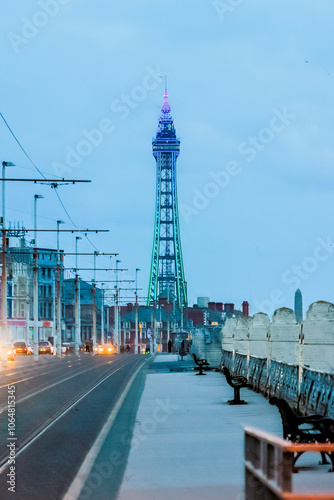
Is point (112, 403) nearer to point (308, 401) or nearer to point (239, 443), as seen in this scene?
point (308, 401)

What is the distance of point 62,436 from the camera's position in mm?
17891

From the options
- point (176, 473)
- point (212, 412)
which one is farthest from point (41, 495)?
point (212, 412)

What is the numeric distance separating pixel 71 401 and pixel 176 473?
49.9 feet

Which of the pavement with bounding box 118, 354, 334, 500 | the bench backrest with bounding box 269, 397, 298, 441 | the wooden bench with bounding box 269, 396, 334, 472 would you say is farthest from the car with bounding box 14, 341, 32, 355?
the wooden bench with bounding box 269, 396, 334, 472

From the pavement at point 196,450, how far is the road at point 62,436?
295 mm

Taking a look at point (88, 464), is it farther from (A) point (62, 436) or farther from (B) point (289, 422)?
(A) point (62, 436)

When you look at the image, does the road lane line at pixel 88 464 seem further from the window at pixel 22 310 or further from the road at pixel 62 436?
the window at pixel 22 310

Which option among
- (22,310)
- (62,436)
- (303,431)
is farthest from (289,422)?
(22,310)

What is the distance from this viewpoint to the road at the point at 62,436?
12.1m

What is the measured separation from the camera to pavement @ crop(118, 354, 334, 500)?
11172 millimetres

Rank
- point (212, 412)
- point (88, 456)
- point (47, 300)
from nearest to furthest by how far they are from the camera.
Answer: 1. point (88, 456)
2. point (212, 412)
3. point (47, 300)

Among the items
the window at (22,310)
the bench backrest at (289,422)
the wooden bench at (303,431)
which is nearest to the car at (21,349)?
the window at (22,310)

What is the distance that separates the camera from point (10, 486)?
11.9 m

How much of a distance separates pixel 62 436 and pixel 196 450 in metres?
3.78
